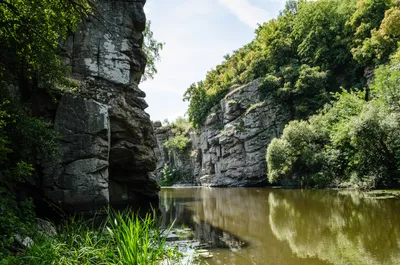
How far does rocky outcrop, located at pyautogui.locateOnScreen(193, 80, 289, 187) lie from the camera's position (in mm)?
31641

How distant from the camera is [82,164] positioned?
11.5m

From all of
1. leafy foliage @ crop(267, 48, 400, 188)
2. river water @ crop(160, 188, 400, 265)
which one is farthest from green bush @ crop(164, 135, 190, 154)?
river water @ crop(160, 188, 400, 265)

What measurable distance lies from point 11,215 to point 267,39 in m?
38.0

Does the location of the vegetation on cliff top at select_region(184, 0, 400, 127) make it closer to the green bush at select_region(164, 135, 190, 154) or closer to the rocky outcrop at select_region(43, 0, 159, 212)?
the green bush at select_region(164, 135, 190, 154)

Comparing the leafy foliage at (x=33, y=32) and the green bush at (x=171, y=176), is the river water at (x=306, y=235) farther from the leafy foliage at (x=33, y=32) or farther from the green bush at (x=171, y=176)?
the green bush at (x=171, y=176)

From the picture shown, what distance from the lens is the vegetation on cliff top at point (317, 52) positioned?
88.5 ft

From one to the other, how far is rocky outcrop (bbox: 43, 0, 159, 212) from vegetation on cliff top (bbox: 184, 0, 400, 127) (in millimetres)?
20011

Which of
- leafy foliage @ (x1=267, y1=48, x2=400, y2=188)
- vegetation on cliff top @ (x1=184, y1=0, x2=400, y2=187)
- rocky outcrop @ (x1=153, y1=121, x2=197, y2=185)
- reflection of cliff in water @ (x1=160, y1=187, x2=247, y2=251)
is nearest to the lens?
reflection of cliff in water @ (x1=160, y1=187, x2=247, y2=251)

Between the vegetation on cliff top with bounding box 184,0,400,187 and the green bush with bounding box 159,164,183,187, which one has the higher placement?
the vegetation on cliff top with bounding box 184,0,400,187

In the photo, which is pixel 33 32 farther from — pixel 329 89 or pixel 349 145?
pixel 329 89

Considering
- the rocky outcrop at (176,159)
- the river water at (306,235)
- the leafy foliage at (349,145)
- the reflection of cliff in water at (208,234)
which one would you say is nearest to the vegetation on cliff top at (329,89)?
the leafy foliage at (349,145)

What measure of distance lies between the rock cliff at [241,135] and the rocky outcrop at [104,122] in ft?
52.4

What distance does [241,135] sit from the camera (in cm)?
3309

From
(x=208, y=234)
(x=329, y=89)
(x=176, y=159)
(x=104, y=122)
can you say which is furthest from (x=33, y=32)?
(x=176, y=159)
